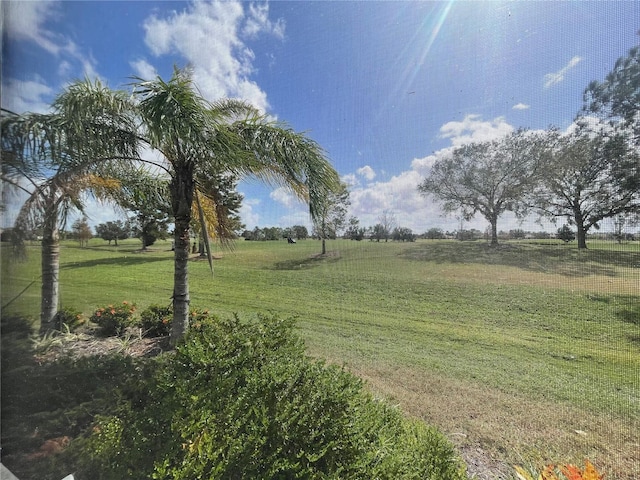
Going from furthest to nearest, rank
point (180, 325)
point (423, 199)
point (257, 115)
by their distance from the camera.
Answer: point (180, 325), point (257, 115), point (423, 199)

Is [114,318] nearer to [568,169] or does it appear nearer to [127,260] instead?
[127,260]

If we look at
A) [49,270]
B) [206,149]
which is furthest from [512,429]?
[49,270]

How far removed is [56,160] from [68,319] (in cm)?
117

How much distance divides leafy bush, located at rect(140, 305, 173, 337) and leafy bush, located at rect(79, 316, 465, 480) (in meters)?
1.02

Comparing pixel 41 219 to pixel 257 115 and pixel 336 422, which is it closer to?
pixel 257 115

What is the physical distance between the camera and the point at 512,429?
0.97 metres

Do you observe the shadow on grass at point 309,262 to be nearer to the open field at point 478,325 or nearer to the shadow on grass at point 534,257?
the open field at point 478,325

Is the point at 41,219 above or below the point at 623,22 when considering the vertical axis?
below

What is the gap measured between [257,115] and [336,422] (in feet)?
4.25

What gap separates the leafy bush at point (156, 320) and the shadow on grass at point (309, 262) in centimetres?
92

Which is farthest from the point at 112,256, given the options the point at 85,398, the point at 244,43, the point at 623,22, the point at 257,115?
the point at 623,22

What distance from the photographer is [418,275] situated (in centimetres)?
135

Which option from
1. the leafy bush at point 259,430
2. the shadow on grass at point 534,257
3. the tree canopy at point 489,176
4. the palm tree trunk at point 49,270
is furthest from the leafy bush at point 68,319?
the tree canopy at point 489,176

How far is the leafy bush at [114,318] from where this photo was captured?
6.18ft
